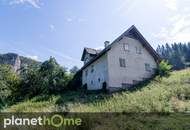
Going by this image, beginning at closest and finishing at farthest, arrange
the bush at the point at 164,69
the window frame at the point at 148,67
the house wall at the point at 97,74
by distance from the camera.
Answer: the house wall at the point at 97,74, the window frame at the point at 148,67, the bush at the point at 164,69

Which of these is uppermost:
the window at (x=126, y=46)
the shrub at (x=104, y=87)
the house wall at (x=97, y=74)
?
the window at (x=126, y=46)

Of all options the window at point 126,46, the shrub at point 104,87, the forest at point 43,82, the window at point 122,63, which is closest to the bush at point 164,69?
the forest at point 43,82

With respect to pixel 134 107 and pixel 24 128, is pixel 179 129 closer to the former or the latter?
pixel 134 107

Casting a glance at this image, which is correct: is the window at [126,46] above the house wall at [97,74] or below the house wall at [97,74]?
above

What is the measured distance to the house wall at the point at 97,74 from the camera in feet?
92.8

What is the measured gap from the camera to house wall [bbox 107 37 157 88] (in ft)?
91.1

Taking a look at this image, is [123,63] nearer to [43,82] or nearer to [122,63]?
[122,63]

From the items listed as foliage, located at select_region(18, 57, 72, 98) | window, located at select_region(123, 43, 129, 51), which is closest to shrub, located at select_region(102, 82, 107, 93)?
window, located at select_region(123, 43, 129, 51)

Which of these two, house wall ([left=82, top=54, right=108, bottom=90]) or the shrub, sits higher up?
house wall ([left=82, top=54, right=108, bottom=90])

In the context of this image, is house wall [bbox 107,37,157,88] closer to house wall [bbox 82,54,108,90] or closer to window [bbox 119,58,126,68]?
window [bbox 119,58,126,68]

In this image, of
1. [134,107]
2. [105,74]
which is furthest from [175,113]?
[105,74]

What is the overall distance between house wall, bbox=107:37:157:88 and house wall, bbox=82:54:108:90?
0.81m

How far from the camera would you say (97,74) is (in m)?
30.5

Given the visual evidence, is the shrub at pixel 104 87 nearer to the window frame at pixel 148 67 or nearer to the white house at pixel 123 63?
the white house at pixel 123 63
